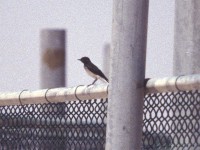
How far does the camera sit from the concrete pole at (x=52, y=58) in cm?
836

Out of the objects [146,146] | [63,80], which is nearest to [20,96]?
[146,146]

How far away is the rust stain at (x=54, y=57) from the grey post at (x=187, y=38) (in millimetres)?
5167

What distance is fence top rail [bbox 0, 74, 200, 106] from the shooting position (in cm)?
243

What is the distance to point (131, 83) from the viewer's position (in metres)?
2.36

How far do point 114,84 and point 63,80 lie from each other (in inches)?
245

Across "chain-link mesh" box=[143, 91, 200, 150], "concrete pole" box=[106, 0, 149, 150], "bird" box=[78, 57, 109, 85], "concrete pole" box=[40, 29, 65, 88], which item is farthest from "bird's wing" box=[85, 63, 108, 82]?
"concrete pole" box=[40, 29, 65, 88]

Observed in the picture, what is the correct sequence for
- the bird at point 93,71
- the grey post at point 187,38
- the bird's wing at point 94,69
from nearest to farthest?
the grey post at point 187,38
the bird at point 93,71
the bird's wing at point 94,69

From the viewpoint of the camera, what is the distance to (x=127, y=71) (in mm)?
2355

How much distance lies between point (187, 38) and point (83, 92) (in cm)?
60

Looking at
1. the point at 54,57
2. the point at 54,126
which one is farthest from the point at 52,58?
the point at 54,126

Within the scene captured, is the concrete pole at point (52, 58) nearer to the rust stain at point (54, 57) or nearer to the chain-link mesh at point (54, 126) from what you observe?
the rust stain at point (54, 57)

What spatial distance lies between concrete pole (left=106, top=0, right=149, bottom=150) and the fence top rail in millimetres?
126

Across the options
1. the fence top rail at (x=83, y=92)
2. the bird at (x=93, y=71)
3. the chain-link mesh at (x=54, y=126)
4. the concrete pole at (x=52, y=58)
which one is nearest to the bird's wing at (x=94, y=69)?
the bird at (x=93, y=71)

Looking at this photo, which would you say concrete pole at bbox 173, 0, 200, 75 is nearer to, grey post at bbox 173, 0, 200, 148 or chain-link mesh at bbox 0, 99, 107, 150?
grey post at bbox 173, 0, 200, 148
